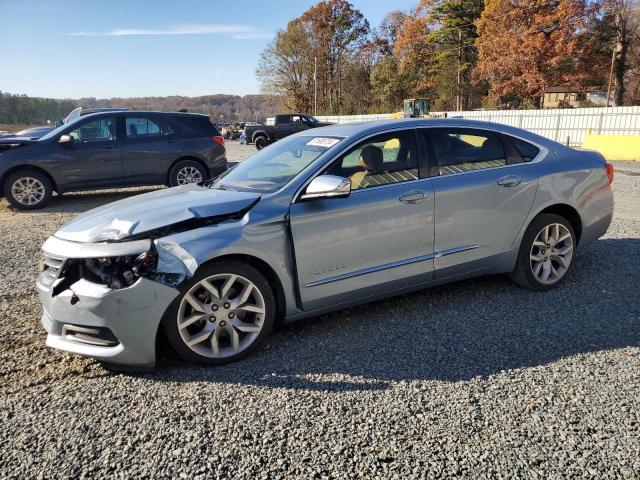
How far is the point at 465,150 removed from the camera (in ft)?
13.5

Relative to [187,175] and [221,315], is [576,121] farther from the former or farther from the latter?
[221,315]

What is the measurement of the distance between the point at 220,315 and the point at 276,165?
1444mm

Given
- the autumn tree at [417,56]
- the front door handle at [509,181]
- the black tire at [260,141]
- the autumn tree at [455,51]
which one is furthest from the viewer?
the autumn tree at [417,56]

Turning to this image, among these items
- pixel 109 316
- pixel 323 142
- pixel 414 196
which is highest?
pixel 323 142

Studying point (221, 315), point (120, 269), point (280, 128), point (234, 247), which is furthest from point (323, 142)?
point (280, 128)

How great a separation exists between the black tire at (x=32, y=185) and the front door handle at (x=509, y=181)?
862 cm

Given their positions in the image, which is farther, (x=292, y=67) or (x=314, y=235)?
(x=292, y=67)

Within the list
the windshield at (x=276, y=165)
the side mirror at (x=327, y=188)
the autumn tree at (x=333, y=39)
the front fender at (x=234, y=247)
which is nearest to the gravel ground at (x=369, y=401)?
the front fender at (x=234, y=247)

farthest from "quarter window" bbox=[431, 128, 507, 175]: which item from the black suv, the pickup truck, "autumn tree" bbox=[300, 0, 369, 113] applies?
"autumn tree" bbox=[300, 0, 369, 113]

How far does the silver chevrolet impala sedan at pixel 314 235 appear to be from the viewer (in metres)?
3.01

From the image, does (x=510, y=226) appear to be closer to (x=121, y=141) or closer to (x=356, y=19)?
(x=121, y=141)

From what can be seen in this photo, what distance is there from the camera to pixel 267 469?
2.25m

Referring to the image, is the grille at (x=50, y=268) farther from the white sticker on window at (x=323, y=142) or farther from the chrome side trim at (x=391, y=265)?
the white sticker on window at (x=323, y=142)

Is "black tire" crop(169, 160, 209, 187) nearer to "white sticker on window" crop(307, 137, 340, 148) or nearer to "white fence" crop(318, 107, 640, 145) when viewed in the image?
"white sticker on window" crop(307, 137, 340, 148)
